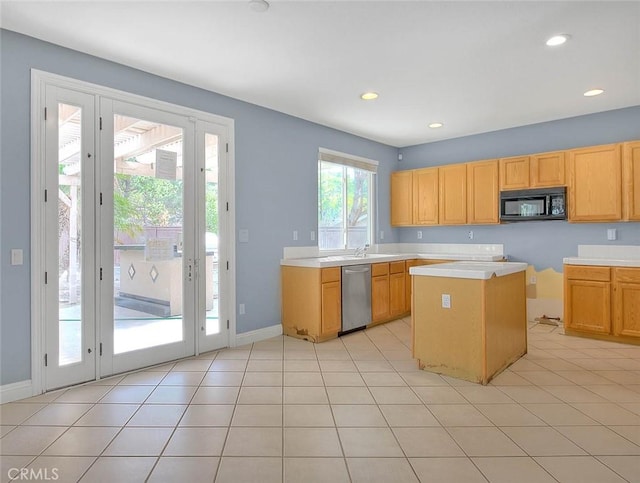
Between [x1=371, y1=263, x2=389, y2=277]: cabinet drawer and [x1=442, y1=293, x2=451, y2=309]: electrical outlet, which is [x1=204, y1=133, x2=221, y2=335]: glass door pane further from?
[x1=442, y1=293, x2=451, y2=309]: electrical outlet

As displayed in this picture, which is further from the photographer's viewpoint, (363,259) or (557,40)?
(363,259)

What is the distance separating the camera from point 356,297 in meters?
4.77

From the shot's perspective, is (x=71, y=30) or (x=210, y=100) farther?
(x=210, y=100)

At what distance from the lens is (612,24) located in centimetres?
273

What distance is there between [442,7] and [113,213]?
2.98 m

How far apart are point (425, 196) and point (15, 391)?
5.42 meters

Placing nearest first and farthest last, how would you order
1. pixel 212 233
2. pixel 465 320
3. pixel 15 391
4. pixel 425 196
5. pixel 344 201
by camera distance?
pixel 15 391 → pixel 465 320 → pixel 212 233 → pixel 344 201 → pixel 425 196

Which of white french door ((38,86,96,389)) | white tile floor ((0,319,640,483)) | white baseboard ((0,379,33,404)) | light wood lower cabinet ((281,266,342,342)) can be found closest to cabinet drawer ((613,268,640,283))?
white tile floor ((0,319,640,483))

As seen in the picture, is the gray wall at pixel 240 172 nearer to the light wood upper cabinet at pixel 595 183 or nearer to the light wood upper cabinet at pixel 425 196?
the light wood upper cabinet at pixel 425 196

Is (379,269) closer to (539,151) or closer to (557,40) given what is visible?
(539,151)

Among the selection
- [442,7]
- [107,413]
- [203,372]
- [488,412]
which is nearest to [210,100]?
[442,7]

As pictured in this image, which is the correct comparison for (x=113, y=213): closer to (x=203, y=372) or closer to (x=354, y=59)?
(x=203, y=372)

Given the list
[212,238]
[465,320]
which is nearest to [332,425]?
[465,320]

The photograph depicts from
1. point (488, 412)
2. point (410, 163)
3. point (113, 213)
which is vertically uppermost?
point (410, 163)
